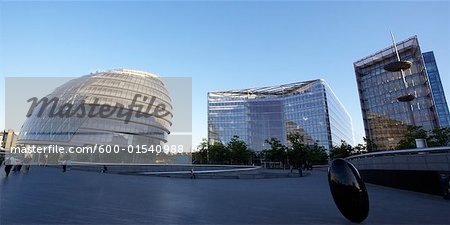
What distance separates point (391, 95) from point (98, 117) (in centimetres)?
7406

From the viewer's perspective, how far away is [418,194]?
1194 cm

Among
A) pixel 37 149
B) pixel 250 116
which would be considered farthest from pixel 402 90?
pixel 37 149

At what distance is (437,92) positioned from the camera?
3182 inches

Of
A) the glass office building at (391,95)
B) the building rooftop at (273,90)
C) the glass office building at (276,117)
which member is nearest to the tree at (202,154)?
the glass office building at (276,117)

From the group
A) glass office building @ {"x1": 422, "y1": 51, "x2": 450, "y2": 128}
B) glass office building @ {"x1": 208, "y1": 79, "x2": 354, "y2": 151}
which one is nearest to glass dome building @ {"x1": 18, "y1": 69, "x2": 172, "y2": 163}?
glass office building @ {"x1": 208, "y1": 79, "x2": 354, "y2": 151}

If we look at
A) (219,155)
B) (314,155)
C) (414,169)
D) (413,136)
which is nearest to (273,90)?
(314,155)

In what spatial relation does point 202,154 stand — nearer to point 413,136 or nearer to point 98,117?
point 98,117

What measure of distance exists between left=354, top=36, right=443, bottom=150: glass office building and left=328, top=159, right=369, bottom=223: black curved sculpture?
227 ft

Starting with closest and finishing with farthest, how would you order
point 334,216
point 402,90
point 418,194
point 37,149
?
point 334,216 < point 418,194 < point 37,149 < point 402,90

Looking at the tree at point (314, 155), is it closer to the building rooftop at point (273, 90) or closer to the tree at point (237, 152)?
the tree at point (237, 152)

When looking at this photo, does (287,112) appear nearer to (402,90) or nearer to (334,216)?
(402,90)

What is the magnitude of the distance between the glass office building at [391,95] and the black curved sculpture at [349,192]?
69.1 metres

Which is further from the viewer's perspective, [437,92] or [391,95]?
[437,92]

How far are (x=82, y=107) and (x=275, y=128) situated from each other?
219ft
